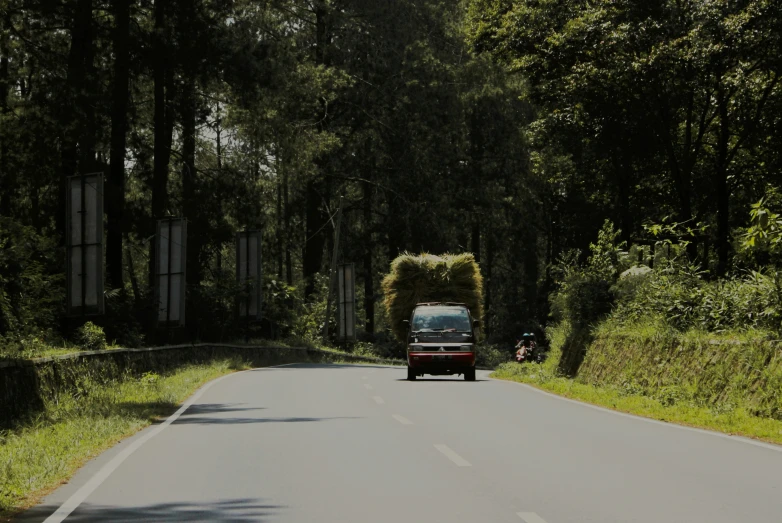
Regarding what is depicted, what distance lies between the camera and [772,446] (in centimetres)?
1222

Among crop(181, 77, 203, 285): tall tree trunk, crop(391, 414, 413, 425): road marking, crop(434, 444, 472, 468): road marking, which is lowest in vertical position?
crop(391, 414, 413, 425): road marking

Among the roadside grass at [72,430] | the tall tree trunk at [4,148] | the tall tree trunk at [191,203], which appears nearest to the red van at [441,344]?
the roadside grass at [72,430]

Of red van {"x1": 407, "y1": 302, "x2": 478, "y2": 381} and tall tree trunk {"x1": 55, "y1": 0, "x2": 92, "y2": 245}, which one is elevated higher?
tall tree trunk {"x1": 55, "y1": 0, "x2": 92, "y2": 245}

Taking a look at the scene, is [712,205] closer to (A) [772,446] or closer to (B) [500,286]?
(A) [772,446]

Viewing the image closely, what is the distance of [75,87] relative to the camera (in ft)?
102

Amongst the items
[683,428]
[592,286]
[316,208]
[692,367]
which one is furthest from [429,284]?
[683,428]

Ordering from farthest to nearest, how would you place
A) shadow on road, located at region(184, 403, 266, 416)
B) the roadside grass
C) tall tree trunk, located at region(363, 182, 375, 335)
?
tall tree trunk, located at region(363, 182, 375, 335)
shadow on road, located at region(184, 403, 266, 416)
the roadside grass

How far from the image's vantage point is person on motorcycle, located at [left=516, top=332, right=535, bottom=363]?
3772 cm

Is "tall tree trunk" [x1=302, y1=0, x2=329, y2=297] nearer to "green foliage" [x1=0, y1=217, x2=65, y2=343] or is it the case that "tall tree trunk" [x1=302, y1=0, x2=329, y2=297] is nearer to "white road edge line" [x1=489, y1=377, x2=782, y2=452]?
"green foliage" [x1=0, y1=217, x2=65, y2=343]

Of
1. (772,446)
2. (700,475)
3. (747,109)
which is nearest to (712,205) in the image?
(747,109)

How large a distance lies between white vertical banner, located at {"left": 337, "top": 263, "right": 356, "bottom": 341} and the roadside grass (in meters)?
30.7

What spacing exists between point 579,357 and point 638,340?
5.22 meters

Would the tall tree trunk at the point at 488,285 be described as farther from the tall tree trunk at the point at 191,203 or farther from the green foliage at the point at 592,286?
the green foliage at the point at 592,286

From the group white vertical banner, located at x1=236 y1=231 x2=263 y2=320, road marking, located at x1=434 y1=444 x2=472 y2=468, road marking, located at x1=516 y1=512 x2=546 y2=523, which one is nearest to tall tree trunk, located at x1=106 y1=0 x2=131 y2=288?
white vertical banner, located at x1=236 y1=231 x2=263 y2=320
